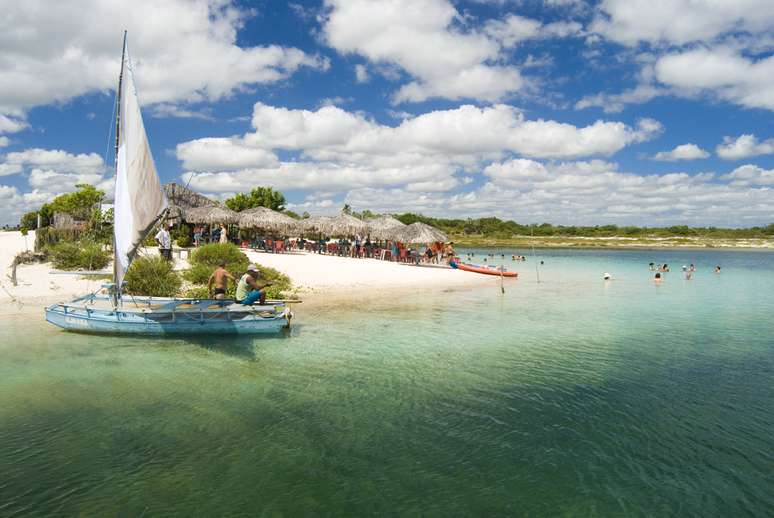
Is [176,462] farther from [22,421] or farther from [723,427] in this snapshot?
[723,427]

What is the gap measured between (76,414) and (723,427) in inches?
414

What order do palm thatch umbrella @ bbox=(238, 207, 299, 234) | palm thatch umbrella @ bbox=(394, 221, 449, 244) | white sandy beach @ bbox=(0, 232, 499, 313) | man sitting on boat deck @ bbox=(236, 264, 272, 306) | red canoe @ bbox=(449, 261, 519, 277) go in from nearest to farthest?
1. man sitting on boat deck @ bbox=(236, 264, 272, 306)
2. white sandy beach @ bbox=(0, 232, 499, 313)
3. red canoe @ bbox=(449, 261, 519, 277)
4. palm thatch umbrella @ bbox=(238, 207, 299, 234)
5. palm thatch umbrella @ bbox=(394, 221, 449, 244)

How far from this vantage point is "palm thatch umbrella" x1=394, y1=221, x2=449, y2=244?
1308 inches

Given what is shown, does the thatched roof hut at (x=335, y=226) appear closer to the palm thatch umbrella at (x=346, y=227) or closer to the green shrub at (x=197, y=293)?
the palm thatch umbrella at (x=346, y=227)

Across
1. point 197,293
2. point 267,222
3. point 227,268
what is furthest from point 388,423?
point 267,222

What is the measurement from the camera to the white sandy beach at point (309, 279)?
58.8 feet

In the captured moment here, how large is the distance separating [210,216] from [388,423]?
1057 inches

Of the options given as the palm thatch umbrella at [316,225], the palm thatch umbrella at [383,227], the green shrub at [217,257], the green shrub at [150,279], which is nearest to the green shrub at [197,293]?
the green shrub at [150,279]

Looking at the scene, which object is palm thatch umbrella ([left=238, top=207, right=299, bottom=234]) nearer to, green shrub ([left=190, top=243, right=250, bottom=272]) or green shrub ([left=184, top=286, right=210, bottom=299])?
green shrub ([left=190, top=243, right=250, bottom=272])

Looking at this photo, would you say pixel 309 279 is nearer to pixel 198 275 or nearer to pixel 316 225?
pixel 198 275

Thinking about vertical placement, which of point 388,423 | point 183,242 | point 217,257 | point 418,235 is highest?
point 418,235

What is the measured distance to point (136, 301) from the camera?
15.2 m

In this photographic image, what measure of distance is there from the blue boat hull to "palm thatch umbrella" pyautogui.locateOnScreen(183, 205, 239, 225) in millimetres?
18727

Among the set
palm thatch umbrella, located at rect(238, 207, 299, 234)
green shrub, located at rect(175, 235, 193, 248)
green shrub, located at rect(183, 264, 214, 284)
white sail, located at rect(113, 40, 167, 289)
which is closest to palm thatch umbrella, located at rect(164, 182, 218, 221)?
green shrub, located at rect(175, 235, 193, 248)
